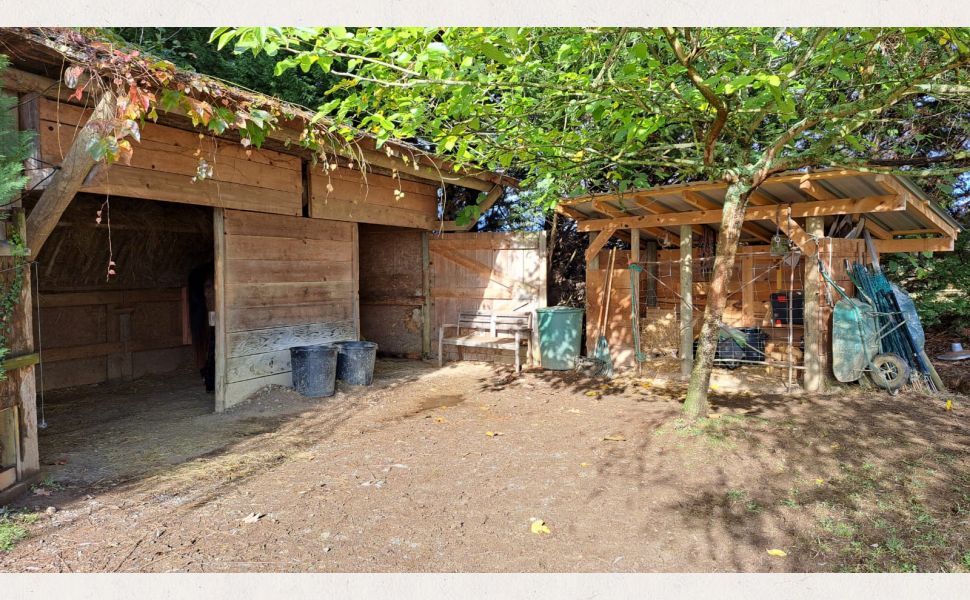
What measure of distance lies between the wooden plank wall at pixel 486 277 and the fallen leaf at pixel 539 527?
5584 millimetres

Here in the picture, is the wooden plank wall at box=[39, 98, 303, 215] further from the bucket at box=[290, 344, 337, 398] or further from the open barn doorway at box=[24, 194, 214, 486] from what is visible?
the bucket at box=[290, 344, 337, 398]

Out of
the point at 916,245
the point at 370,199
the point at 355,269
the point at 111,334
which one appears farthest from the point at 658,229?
the point at 111,334

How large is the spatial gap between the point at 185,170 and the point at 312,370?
8.63 feet

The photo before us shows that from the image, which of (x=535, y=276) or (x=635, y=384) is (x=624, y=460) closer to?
(x=635, y=384)

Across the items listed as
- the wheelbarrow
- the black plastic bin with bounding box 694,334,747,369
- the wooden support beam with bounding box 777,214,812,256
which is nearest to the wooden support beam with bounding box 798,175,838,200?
the wooden support beam with bounding box 777,214,812,256

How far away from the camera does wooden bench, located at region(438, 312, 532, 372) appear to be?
865cm

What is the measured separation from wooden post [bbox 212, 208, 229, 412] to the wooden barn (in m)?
0.02

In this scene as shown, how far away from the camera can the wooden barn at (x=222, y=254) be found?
168 inches

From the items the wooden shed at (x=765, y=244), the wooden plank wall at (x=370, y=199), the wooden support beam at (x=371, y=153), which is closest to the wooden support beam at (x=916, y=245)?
the wooden shed at (x=765, y=244)

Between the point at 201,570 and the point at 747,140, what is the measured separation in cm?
554

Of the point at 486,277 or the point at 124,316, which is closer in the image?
the point at 124,316

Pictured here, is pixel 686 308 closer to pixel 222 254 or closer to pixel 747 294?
pixel 747 294

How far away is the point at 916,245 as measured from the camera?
751 cm

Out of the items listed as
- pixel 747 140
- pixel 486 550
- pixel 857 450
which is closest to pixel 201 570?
pixel 486 550
